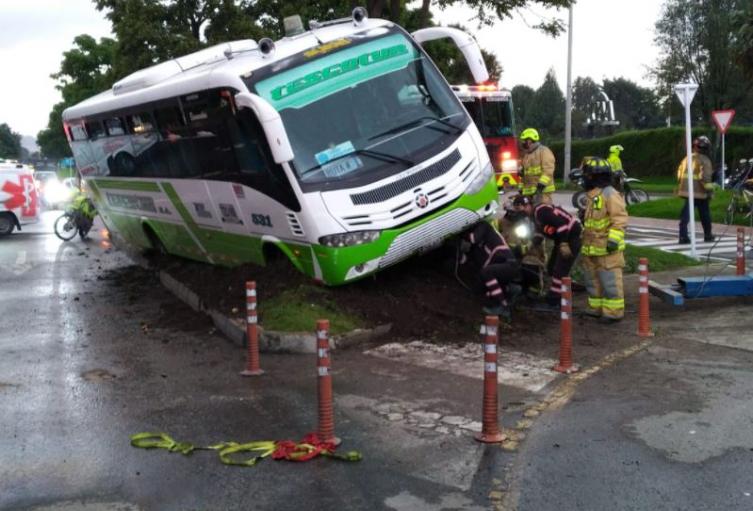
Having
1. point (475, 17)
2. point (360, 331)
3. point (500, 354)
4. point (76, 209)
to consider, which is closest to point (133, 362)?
point (360, 331)

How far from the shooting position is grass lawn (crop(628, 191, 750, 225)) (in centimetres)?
2333

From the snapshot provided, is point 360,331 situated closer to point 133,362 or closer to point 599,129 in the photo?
point 133,362

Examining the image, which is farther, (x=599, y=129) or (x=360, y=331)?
(x=599, y=129)

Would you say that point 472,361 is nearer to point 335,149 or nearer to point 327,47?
point 335,149

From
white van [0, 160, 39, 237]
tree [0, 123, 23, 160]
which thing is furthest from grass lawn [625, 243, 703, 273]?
tree [0, 123, 23, 160]

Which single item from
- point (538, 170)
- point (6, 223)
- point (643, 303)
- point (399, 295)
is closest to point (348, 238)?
point (399, 295)

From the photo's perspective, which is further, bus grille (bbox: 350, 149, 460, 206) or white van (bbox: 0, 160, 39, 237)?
white van (bbox: 0, 160, 39, 237)

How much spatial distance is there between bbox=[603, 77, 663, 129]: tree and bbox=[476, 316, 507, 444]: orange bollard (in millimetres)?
83832

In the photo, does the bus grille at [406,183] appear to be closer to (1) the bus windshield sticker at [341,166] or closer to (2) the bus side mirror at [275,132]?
(1) the bus windshield sticker at [341,166]

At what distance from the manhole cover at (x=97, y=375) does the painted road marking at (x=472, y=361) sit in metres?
2.63

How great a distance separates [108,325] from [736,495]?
895cm

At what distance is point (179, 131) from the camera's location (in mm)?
12602

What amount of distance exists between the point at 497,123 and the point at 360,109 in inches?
621

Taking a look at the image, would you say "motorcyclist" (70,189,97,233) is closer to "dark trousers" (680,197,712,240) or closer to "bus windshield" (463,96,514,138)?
"bus windshield" (463,96,514,138)
